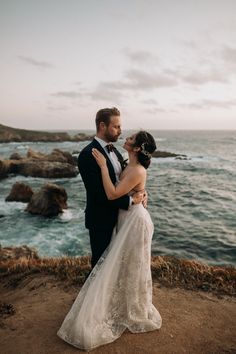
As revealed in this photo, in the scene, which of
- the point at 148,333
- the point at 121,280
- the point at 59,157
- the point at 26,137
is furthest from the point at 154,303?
the point at 26,137

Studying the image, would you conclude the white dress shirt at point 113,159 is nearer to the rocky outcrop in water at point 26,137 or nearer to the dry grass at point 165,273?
the dry grass at point 165,273

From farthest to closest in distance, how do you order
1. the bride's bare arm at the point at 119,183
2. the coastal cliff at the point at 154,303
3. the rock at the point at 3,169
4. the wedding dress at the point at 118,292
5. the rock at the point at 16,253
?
the rock at the point at 3,169 < the rock at the point at 16,253 < the coastal cliff at the point at 154,303 < the wedding dress at the point at 118,292 < the bride's bare arm at the point at 119,183

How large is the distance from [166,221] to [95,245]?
1655 centimetres

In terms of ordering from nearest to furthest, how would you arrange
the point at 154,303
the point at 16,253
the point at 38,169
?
the point at 154,303, the point at 16,253, the point at 38,169

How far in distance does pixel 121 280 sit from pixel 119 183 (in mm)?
1543

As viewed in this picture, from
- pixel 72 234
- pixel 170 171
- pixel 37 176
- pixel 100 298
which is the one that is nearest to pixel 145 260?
pixel 100 298

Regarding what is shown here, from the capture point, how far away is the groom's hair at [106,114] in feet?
15.6

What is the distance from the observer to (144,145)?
4.87 m

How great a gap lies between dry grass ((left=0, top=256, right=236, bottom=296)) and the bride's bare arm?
11.6 ft

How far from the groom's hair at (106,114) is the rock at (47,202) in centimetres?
1747

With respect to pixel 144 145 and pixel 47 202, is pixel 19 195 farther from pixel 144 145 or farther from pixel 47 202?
pixel 144 145

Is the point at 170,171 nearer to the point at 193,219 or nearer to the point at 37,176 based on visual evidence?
the point at 37,176

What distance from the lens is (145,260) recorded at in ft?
17.2

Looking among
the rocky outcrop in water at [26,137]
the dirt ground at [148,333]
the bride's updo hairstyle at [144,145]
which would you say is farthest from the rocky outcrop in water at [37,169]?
the rocky outcrop in water at [26,137]
